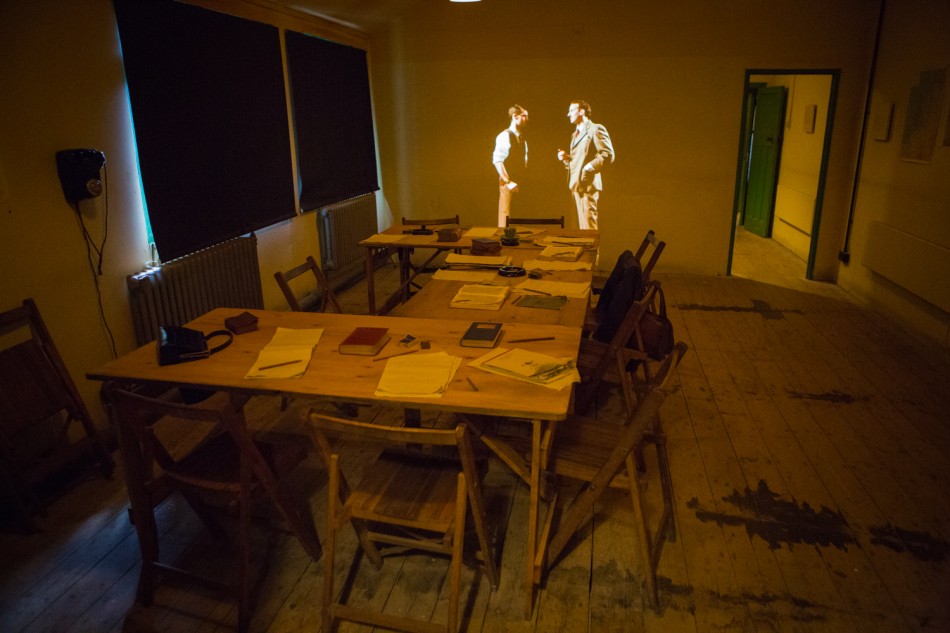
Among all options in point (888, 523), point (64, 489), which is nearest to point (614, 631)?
point (888, 523)

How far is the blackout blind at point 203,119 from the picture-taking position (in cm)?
357

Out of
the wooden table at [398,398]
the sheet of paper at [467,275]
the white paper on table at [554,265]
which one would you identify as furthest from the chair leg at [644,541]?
the white paper on table at [554,265]

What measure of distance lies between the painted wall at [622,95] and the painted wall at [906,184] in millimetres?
406

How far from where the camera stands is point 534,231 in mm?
4754

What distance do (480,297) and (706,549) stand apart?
4.80ft

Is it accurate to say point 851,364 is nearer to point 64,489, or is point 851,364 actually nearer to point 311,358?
point 311,358

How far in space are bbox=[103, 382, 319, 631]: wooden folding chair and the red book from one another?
414mm

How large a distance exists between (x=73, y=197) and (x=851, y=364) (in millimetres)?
4769

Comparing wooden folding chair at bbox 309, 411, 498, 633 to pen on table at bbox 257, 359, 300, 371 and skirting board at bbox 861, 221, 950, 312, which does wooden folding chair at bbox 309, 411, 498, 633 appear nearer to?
pen on table at bbox 257, 359, 300, 371

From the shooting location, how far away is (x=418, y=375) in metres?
2.10

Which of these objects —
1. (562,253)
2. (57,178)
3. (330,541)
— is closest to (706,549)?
(330,541)

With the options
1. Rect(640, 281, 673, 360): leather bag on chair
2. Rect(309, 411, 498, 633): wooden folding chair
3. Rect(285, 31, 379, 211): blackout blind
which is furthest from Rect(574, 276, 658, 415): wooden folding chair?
Rect(285, 31, 379, 211): blackout blind

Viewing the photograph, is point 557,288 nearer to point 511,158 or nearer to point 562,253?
point 562,253

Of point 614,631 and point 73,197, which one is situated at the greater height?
point 73,197
